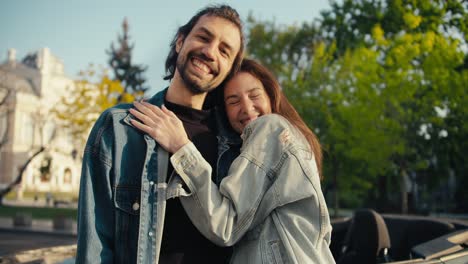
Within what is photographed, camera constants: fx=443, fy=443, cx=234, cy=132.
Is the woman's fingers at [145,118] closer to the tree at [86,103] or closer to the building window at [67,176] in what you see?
the tree at [86,103]

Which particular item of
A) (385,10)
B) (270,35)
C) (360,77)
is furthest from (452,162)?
(270,35)

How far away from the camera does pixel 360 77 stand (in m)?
17.5

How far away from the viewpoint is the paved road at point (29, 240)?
11906 mm

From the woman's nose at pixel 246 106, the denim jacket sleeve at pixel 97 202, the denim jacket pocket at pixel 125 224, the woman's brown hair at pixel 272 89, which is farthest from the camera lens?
the woman's brown hair at pixel 272 89

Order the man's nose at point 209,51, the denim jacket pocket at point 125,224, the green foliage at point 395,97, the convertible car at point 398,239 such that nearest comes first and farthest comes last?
the denim jacket pocket at point 125,224 < the man's nose at point 209,51 < the convertible car at point 398,239 < the green foliage at point 395,97

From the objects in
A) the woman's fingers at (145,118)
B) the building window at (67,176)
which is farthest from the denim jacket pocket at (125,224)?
the building window at (67,176)

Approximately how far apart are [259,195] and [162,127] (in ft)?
1.79

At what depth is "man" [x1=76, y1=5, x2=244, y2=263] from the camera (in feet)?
6.16

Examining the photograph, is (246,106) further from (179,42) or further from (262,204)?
(262,204)

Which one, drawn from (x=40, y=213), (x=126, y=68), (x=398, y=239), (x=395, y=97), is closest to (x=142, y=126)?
(x=398, y=239)

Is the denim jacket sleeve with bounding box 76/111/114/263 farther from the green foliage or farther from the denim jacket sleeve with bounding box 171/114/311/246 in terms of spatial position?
the green foliage

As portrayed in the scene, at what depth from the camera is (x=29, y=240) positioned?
13.5 metres

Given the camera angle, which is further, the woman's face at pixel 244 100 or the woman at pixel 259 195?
the woman's face at pixel 244 100

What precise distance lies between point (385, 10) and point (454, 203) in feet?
44.9
